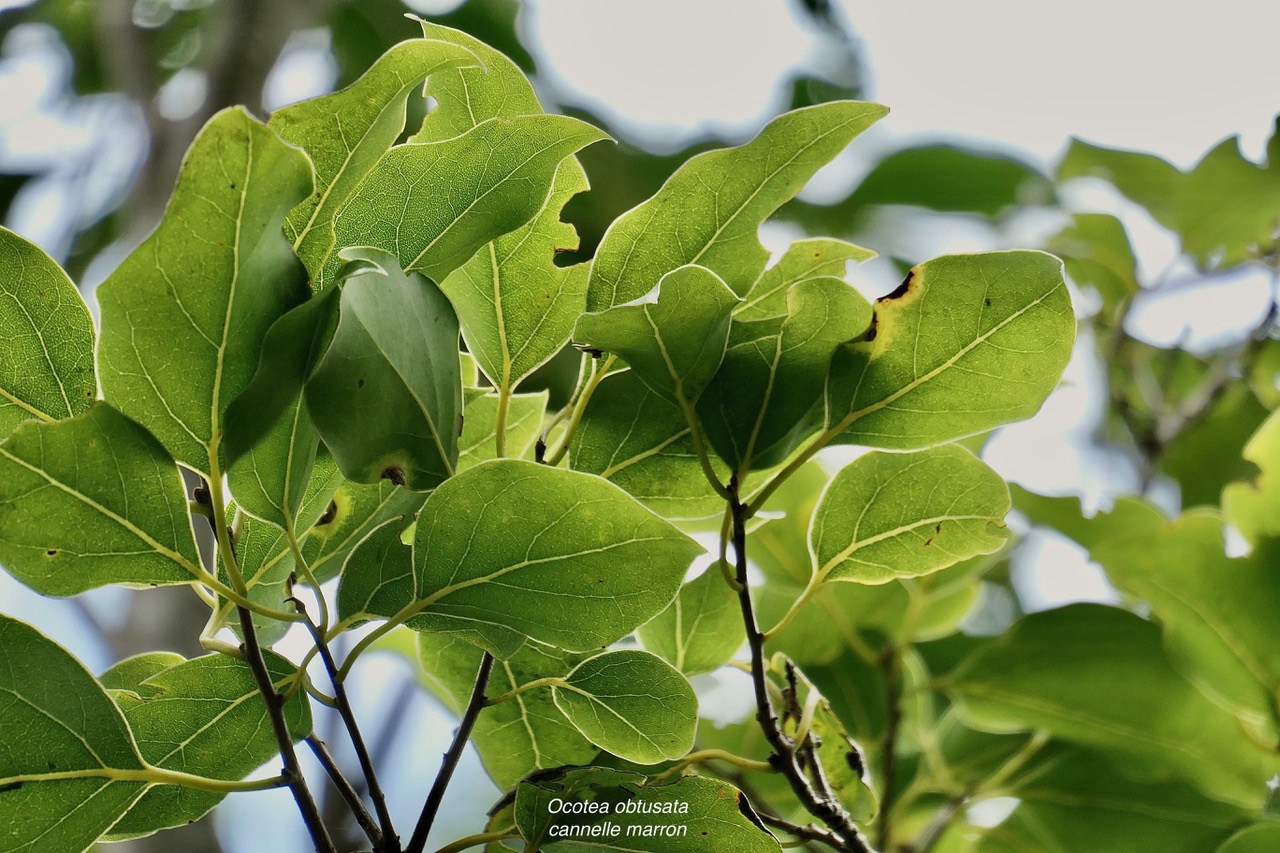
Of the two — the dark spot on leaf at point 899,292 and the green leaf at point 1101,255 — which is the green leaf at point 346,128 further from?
the green leaf at point 1101,255

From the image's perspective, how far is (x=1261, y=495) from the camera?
24.7 inches

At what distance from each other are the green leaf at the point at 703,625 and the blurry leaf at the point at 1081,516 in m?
0.28

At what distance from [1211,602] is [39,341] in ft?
2.09

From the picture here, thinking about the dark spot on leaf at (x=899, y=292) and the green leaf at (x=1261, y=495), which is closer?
the dark spot on leaf at (x=899, y=292)

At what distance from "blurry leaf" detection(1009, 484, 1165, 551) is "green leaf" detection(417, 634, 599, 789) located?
0.38 m

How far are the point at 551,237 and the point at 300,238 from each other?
11 centimetres

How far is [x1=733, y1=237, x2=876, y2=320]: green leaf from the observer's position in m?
0.49

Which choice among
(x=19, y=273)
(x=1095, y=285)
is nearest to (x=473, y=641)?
(x=19, y=273)

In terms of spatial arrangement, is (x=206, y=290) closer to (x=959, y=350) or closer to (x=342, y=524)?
(x=342, y=524)

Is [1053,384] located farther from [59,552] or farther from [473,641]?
[59,552]

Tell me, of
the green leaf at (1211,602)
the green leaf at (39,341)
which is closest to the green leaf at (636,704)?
the green leaf at (39,341)

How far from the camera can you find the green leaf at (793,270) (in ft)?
1.61

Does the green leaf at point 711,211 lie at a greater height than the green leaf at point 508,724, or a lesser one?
greater

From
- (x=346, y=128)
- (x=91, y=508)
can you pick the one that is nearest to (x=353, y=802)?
(x=91, y=508)
